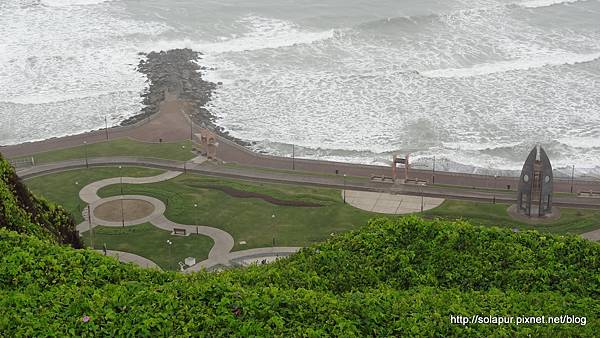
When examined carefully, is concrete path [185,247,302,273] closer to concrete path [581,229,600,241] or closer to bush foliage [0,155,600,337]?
bush foliage [0,155,600,337]

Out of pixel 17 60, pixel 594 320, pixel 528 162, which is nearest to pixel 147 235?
pixel 528 162

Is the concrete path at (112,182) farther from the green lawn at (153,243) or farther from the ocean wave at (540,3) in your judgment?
the ocean wave at (540,3)

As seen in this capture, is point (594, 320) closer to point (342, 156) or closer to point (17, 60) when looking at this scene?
point (342, 156)

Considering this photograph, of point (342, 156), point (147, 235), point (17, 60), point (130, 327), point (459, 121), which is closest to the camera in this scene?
point (130, 327)

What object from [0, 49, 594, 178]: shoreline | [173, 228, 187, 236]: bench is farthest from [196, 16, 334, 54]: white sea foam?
[173, 228, 187, 236]: bench

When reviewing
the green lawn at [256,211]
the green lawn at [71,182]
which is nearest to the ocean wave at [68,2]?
the green lawn at [71,182]

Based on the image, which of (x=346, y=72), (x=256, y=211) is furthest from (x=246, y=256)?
(x=346, y=72)

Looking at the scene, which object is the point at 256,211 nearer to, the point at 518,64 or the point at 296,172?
the point at 296,172
